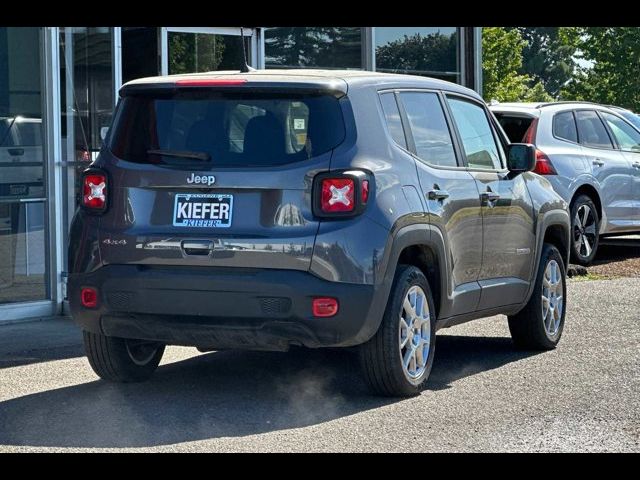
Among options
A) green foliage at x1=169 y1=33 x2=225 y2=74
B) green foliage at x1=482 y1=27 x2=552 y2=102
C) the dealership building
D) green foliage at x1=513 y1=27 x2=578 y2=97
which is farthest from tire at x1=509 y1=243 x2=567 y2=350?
green foliage at x1=513 y1=27 x2=578 y2=97

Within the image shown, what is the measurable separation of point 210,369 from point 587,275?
654cm

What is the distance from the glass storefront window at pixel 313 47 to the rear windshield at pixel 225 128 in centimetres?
766

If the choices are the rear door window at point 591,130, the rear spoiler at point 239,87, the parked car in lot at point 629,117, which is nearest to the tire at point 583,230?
the rear door window at point 591,130

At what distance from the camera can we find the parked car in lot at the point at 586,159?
46.7 ft

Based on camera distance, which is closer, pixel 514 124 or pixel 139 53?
pixel 139 53

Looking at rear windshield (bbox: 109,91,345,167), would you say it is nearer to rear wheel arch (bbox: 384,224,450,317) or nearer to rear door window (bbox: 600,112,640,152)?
rear wheel arch (bbox: 384,224,450,317)

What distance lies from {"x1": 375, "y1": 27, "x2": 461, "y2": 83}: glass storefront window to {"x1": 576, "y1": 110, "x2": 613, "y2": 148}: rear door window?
8.86 ft

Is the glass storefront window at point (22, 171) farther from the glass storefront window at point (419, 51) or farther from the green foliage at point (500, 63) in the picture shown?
the green foliage at point (500, 63)

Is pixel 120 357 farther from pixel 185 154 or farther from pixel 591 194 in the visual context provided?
pixel 591 194

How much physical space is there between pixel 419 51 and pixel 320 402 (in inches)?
419

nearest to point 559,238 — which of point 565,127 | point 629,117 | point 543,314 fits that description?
point 543,314

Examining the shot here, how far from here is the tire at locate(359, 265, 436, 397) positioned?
24.4 feet

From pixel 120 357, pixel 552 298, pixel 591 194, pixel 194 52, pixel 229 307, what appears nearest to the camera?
pixel 229 307

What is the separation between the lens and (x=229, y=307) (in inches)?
283
